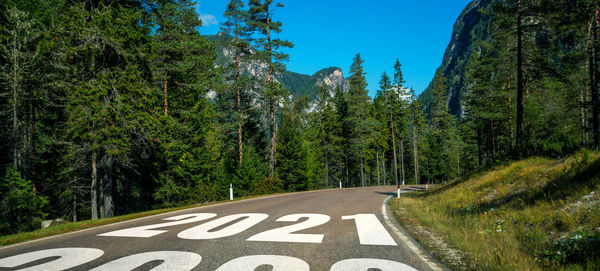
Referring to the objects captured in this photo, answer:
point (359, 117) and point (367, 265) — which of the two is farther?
point (359, 117)

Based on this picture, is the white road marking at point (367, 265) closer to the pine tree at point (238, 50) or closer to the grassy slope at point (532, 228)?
the grassy slope at point (532, 228)

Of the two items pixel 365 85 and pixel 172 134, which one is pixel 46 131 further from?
pixel 365 85

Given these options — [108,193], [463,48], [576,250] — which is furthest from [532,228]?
[463,48]

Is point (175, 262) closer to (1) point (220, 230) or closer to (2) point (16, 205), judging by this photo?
(1) point (220, 230)

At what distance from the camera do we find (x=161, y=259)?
366 centimetres

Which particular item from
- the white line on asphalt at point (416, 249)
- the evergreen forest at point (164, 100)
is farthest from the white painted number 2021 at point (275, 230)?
the evergreen forest at point (164, 100)

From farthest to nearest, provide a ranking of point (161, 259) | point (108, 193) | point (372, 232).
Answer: point (108, 193) → point (372, 232) → point (161, 259)

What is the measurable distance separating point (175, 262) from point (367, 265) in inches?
104

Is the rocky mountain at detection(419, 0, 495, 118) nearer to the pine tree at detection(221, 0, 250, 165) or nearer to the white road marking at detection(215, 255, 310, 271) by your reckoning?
the pine tree at detection(221, 0, 250, 165)

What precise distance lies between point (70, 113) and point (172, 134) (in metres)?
5.33

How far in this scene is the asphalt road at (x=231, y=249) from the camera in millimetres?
3429

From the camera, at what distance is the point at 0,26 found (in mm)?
15500

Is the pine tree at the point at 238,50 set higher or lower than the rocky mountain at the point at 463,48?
lower

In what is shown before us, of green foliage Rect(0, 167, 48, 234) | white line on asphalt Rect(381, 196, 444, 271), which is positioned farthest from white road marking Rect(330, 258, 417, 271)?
green foliage Rect(0, 167, 48, 234)
